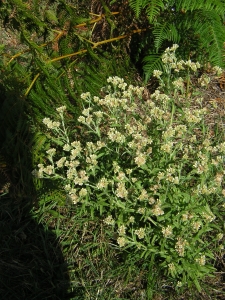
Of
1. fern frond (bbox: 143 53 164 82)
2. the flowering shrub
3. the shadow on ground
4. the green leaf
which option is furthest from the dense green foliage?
the shadow on ground

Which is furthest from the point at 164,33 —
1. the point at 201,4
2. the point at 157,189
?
the point at 157,189

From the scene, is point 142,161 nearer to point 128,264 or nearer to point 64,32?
point 128,264

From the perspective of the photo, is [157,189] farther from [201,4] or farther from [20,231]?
[201,4]

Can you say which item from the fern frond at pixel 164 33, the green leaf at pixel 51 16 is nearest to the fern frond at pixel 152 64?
the fern frond at pixel 164 33

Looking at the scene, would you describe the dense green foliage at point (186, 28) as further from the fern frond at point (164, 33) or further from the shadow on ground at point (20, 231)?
the shadow on ground at point (20, 231)

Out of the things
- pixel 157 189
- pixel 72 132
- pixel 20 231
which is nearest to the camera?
pixel 157 189

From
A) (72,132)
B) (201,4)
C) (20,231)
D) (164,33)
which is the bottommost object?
(20,231)

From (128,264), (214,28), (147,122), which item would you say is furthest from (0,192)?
(214,28)
